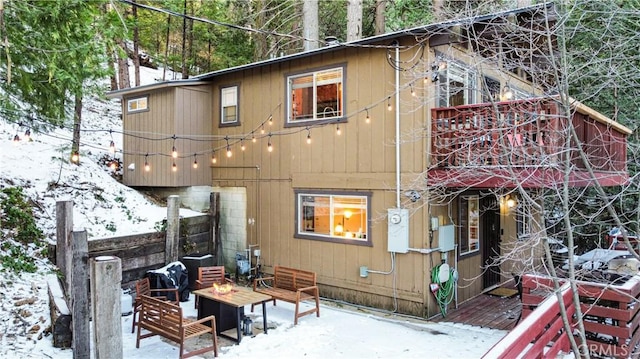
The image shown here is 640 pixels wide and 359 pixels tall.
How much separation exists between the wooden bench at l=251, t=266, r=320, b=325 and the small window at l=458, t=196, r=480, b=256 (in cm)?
310

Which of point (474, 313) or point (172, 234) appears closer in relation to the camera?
point (474, 313)

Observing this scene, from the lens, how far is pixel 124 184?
11633mm

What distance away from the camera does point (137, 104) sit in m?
11.3

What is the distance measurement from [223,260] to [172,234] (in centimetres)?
191

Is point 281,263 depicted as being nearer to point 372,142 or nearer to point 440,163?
point 372,142

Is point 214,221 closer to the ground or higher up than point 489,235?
higher up

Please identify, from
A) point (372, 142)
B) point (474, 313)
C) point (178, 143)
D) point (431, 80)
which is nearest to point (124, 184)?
point (178, 143)

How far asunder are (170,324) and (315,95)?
5162 mm

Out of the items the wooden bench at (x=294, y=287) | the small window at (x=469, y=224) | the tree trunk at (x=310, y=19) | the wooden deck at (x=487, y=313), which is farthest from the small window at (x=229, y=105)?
the wooden deck at (x=487, y=313)

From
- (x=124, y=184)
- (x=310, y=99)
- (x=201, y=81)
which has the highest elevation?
(x=201, y=81)

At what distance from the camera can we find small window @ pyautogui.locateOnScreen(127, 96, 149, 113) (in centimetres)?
1109

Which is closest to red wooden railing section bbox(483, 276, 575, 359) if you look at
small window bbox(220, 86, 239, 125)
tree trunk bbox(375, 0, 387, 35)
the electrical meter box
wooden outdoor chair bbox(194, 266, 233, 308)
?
the electrical meter box

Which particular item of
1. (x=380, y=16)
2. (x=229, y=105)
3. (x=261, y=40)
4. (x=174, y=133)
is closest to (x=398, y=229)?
(x=229, y=105)

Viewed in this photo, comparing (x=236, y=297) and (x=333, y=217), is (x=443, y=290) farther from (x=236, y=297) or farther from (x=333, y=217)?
(x=236, y=297)
